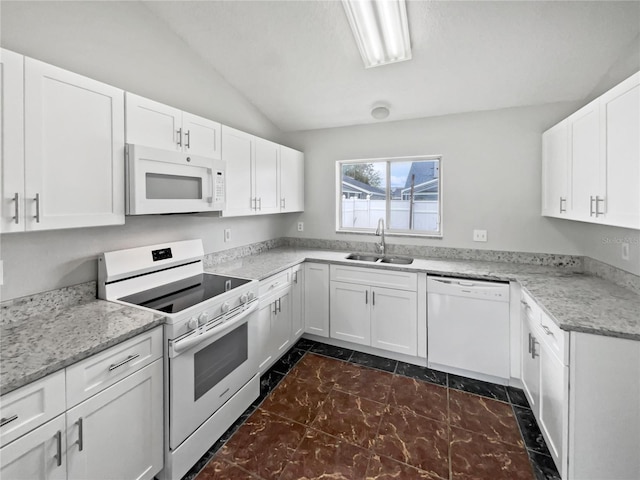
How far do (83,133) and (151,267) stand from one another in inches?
35.3

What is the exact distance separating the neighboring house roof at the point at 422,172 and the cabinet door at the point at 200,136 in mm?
2045

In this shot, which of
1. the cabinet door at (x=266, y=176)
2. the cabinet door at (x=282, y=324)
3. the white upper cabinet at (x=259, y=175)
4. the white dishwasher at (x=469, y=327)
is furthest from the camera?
the cabinet door at (x=266, y=176)

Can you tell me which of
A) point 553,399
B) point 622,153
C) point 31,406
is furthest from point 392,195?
point 31,406

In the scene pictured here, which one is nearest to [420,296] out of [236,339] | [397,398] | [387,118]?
[397,398]

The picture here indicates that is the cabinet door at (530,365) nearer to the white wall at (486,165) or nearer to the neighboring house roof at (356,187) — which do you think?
the white wall at (486,165)

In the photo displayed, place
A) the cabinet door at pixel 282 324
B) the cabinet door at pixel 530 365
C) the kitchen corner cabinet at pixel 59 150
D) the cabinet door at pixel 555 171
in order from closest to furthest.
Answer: the kitchen corner cabinet at pixel 59 150 < the cabinet door at pixel 530 365 < the cabinet door at pixel 555 171 < the cabinet door at pixel 282 324

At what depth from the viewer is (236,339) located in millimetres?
1987

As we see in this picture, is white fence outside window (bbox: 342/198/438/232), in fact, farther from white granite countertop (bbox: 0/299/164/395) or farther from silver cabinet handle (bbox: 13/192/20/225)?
silver cabinet handle (bbox: 13/192/20/225)

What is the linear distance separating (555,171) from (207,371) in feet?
9.52

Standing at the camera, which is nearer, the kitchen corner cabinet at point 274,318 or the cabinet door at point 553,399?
the cabinet door at point 553,399

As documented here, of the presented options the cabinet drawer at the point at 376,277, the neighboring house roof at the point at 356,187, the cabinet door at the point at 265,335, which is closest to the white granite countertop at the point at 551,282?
the cabinet drawer at the point at 376,277

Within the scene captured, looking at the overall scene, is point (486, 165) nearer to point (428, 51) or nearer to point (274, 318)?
point (428, 51)

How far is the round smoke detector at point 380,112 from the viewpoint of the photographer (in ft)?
9.76

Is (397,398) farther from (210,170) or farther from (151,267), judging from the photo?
(210,170)
